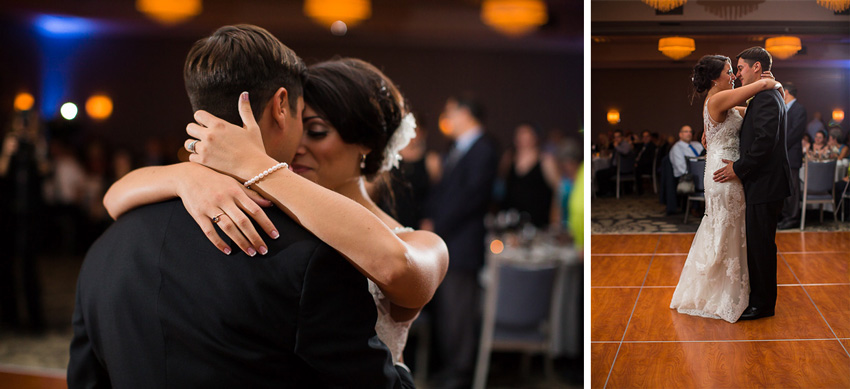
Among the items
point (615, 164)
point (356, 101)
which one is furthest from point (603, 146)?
point (356, 101)

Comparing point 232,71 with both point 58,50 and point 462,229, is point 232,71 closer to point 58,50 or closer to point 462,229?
point 462,229

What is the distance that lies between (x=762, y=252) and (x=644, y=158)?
410 millimetres

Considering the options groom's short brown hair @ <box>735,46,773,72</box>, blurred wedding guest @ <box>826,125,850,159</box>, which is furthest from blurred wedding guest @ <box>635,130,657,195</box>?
blurred wedding guest @ <box>826,125,850,159</box>

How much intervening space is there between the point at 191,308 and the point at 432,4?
574cm

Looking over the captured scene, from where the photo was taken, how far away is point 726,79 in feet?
5.39

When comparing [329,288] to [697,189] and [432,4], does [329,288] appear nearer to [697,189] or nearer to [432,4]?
[697,189]

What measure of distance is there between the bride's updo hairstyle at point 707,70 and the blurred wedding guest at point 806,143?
28cm

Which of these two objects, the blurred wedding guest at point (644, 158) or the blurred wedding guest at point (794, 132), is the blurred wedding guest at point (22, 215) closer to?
the blurred wedding guest at point (644, 158)

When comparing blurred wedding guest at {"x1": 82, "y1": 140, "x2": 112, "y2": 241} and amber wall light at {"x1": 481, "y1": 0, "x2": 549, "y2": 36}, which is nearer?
blurred wedding guest at {"x1": 82, "y1": 140, "x2": 112, "y2": 241}

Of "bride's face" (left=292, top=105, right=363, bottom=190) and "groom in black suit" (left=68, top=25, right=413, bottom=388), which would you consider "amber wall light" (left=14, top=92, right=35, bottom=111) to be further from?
"groom in black suit" (left=68, top=25, right=413, bottom=388)

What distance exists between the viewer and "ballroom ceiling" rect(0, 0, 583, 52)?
514cm

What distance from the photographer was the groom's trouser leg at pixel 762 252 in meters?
1.69

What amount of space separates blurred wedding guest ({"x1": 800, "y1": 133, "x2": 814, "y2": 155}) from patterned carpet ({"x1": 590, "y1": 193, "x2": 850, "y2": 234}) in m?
0.18

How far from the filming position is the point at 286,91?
3.34 ft
